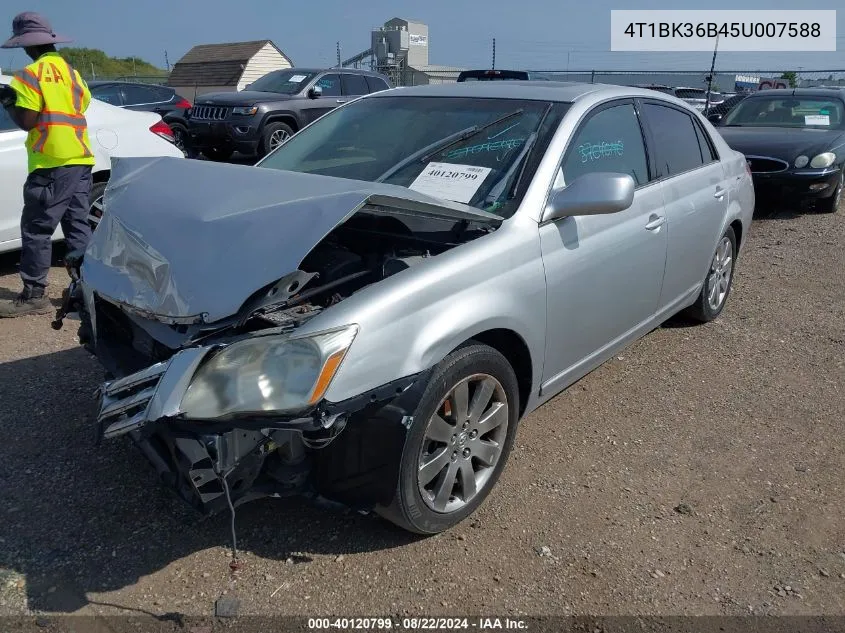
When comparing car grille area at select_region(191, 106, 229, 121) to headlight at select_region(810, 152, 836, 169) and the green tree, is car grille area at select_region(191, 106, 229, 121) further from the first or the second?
the green tree

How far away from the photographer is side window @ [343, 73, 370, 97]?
13.1 m

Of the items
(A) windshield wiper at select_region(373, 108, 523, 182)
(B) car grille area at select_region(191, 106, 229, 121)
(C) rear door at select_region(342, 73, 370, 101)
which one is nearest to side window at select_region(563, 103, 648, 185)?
(A) windshield wiper at select_region(373, 108, 523, 182)

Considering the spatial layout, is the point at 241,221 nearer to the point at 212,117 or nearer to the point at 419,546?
the point at 419,546

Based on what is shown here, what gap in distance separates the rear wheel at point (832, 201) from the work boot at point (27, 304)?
29.4 feet

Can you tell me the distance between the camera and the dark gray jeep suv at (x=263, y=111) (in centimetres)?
1139

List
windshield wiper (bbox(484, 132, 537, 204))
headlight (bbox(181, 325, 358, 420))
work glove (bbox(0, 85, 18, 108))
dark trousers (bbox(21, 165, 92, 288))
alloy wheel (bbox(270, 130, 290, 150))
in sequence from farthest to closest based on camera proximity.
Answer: alloy wheel (bbox(270, 130, 290, 150)) < dark trousers (bbox(21, 165, 92, 288)) < work glove (bbox(0, 85, 18, 108)) < windshield wiper (bbox(484, 132, 537, 204)) < headlight (bbox(181, 325, 358, 420))

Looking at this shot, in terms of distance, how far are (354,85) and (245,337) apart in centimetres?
1172

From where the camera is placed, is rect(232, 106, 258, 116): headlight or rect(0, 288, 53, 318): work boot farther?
rect(232, 106, 258, 116): headlight

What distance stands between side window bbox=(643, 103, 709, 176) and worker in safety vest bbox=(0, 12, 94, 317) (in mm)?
3873

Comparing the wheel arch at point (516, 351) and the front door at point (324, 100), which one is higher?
the front door at point (324, 100)

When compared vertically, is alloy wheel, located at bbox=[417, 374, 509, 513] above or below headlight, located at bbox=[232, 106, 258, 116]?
below

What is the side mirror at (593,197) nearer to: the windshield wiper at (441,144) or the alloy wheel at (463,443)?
the windshield wiper at (441,144)

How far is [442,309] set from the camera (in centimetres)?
256

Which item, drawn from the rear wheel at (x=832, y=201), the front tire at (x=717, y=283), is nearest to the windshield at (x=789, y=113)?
the rear wheel at (x=832, y=201)
